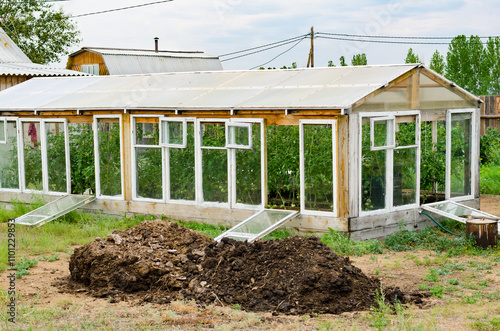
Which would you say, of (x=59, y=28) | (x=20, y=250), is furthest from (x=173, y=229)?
(x=59, y=28)

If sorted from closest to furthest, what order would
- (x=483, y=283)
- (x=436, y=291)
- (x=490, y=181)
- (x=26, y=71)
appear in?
(x=436, y=291)
(x=483, y=283)
(x=490, y=181)
(x=26, y=71)

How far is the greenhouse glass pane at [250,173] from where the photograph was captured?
11.3 m

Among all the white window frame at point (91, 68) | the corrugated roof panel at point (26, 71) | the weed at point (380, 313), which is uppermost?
the white window frame at point (91, 68)

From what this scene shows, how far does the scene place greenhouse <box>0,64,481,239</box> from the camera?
1058 cm

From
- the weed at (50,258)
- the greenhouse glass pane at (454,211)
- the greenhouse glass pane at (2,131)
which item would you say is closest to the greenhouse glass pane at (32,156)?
the greenhouse glass pane at (2,131)

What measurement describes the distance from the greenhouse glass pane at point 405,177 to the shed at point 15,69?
46.9 feet

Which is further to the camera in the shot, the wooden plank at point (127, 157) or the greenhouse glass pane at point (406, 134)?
the wooden plank at point (127, 157)

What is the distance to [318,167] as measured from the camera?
35.0ft

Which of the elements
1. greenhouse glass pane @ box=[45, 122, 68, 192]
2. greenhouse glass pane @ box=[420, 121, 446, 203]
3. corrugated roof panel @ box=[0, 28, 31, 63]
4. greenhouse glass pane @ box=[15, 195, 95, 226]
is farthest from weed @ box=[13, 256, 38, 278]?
corrugated roof panel @ box=[0, 28, 31, 63]

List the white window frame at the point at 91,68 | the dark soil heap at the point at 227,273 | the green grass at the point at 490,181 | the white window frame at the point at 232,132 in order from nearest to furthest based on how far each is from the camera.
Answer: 1. the dark soil heap at the point at 227,273
2. the white window frame at the point at 232,132
3. the green grass at the point at 490,181
4. the white window frame at the point at 91,68

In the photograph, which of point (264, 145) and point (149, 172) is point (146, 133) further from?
point (264, 145)

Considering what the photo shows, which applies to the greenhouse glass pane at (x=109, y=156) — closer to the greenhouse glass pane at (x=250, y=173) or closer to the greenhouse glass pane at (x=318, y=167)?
the greenhouse glass pane at (x=250, y=173)

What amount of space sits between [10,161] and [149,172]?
4000 millimetres

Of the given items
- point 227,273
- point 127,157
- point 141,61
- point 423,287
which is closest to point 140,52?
point 141,61
